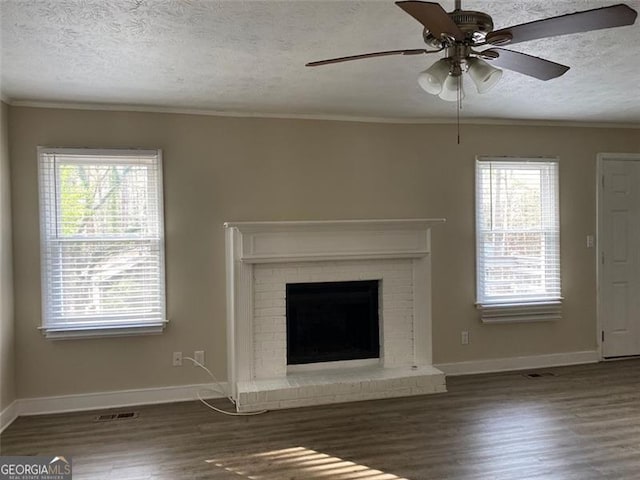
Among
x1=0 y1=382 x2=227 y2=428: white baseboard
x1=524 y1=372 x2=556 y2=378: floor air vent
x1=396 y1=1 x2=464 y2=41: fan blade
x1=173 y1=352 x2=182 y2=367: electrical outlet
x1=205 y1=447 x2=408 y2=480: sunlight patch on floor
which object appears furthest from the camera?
x1=524 y1=372 x2=556 y2=378: floor air vent

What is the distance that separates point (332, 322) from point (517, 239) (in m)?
2.04

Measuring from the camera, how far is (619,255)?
5.26 metres

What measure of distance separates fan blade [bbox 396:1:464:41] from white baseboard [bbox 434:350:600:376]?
3621mm

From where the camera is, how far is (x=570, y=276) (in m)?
5.13

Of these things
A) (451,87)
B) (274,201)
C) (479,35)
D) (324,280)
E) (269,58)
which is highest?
(269,58)

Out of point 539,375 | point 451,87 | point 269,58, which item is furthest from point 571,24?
point 539,375

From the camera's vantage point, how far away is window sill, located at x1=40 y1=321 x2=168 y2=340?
12.9 ft

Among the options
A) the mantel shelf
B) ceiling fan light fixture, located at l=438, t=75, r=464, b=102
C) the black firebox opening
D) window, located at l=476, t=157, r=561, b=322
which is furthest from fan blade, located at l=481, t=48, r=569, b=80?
window, located at l=476, t=157, r=561, b=322

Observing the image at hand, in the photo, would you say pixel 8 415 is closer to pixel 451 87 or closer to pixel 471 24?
pixel 451 87

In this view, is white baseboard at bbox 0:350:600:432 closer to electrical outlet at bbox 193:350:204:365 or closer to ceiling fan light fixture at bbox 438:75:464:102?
electrical outlet at bbox 193:350:204:365

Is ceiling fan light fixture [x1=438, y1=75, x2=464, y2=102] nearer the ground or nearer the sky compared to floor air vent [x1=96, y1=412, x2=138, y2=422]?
nearer the sky

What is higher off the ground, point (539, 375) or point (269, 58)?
point (269, 58)

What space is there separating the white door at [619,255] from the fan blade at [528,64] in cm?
350

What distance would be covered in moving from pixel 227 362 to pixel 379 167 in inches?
87.5
